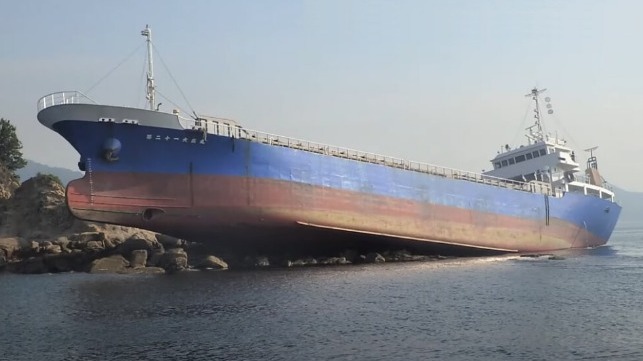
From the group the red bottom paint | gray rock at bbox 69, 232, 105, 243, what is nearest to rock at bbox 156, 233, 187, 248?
gray rock at bbox 69, 232, 105, 243

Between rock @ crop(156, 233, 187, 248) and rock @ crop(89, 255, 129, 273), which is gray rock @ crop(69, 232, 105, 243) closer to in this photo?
rock @ crop(156, 233, 187, 248)

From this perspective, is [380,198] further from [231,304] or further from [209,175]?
[231,304]

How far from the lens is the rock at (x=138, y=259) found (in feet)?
103

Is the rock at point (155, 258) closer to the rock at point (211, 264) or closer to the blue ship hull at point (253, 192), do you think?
the rock at point (211, 264)

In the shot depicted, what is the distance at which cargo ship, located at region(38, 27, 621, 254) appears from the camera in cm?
2595

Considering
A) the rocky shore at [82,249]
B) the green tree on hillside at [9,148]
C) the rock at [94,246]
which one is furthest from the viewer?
the green tree on hillside at [9,148]

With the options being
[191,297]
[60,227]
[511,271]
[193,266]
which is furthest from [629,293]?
[60,227]

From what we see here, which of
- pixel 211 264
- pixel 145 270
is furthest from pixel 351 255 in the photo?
pixel 145 270

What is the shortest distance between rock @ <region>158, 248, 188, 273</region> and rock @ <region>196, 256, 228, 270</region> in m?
0.95

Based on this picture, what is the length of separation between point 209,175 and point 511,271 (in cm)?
1536

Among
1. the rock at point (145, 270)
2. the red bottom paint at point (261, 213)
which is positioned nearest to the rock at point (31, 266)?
the rock at point (145, 270)

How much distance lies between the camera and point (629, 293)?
2138cm

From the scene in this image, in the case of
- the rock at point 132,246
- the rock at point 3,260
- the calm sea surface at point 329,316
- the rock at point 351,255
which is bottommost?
the calm sea surface at point 329,316

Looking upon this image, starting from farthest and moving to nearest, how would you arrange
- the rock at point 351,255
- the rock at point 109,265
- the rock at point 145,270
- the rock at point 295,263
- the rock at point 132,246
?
the rock at point 351,255
the rock at point 132,246
the rock at point 295,263
the rock at point 109,265
the rock at point 145,270
